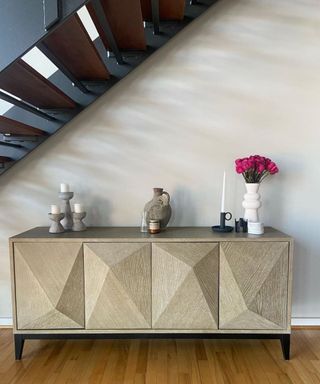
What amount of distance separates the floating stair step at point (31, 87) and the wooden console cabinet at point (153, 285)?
32.5 inches

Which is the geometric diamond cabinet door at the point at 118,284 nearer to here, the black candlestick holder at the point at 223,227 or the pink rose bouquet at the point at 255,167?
the black candlestick holder at the point at 223,227

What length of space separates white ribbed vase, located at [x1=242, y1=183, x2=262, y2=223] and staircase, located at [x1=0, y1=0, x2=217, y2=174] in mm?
1112

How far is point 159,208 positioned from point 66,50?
1040 mm

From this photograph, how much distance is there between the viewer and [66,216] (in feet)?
7.15

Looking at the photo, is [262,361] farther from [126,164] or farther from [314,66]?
[314,66]

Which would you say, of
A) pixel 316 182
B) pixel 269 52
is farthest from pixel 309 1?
pixel 316 182

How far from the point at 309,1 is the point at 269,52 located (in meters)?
0.42

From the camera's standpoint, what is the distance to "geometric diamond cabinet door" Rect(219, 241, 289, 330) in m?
1.91

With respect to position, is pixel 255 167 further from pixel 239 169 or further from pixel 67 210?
pixel 67 210

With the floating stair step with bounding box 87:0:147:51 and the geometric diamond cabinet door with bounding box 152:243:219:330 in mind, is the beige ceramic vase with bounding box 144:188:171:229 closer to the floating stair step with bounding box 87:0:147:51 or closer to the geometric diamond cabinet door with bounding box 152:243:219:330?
the geometric diamond cabinet door with bounding box 152:243:219:330

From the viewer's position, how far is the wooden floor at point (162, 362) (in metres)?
1.81

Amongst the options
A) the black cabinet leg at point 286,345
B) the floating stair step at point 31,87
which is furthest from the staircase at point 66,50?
the black cabinet leg at point 286,345

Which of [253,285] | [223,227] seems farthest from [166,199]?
[253,285]

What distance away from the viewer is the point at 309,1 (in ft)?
7.27
